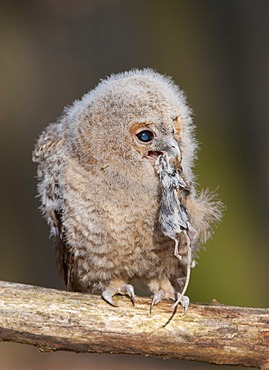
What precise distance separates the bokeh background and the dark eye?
4641mm

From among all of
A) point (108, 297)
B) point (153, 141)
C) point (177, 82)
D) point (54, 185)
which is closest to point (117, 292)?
point (108, 297)

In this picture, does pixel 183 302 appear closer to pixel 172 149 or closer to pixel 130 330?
pixel 130 330

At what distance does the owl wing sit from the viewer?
4.95 metres

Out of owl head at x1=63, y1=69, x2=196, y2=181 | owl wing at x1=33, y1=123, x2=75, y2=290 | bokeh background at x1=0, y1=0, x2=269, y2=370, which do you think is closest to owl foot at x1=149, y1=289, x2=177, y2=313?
owl wing at x1=33, y1=123, x2=75, y2=290

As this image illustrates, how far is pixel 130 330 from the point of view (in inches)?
165

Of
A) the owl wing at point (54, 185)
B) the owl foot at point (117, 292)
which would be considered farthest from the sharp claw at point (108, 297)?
the owl wing at point (54, 185)

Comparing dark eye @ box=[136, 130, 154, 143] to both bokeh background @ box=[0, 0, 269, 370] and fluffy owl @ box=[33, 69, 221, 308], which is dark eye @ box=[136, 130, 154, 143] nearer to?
fluffy owl @ box=[33, 69, 221, 308]

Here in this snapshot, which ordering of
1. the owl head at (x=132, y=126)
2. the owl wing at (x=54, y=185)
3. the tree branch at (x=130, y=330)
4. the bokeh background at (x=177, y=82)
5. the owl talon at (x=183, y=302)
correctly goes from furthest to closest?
the bokeh background at (x=177, y=82) → the owl wing at (x=54, y=185) → the owl head at (x=132, y=126) → the owl talon at (x=183, y=302) → the tree branch at (x=130, y=330)

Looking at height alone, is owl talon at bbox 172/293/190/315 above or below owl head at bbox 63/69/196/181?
below

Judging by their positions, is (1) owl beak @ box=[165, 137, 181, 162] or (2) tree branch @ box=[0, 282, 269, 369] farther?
(1) owl beak @ box=[165, 137, 181, 162]

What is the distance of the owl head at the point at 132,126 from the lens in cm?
445

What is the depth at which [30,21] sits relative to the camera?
1094cm

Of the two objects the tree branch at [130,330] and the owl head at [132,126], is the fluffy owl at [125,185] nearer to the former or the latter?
the owl head at [132,126]

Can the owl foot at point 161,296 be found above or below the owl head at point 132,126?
below
